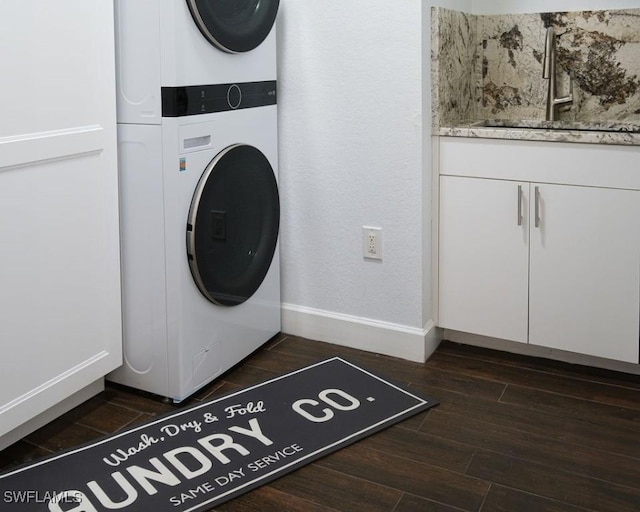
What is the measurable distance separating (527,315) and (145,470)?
139 cm

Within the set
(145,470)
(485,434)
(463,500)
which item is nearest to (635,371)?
(485,434)

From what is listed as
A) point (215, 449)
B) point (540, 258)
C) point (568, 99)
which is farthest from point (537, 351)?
point (215, 449)

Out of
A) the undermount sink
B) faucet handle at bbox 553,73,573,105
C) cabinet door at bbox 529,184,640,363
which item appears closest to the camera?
cabinet door at bbox 529,184,640,363

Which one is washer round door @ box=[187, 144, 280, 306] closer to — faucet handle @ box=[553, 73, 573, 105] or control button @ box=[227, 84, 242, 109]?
control button @ box=[227, 84, 242, 109]

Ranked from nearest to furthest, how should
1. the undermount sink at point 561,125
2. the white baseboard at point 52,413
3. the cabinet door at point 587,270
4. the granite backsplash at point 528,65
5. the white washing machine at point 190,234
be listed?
1. the white baseboard at point 52,413
2. the white washing machine at point 190,234
3. the cabinet door at point 587,270
4. the undermount sink at point 561,125
5. the granite backsplash at point 528,65

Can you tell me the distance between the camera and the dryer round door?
7.09 ft

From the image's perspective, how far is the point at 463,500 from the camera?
1824mm

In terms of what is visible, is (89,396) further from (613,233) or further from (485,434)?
(613,233)

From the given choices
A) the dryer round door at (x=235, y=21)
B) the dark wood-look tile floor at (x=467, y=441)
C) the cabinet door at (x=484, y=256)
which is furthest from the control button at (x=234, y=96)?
the dark wood-look tile floor at (x=467, y=441)

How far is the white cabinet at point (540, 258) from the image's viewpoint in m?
2.37

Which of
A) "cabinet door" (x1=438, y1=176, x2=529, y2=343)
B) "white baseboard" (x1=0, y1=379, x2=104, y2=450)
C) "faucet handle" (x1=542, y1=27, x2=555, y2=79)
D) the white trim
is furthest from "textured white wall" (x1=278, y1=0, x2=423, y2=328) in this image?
"white baseboard" (x1=0, y1=379, x2=104, y2=450)

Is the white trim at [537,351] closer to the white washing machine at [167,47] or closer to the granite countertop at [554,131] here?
the granite countertop at [554,131]
